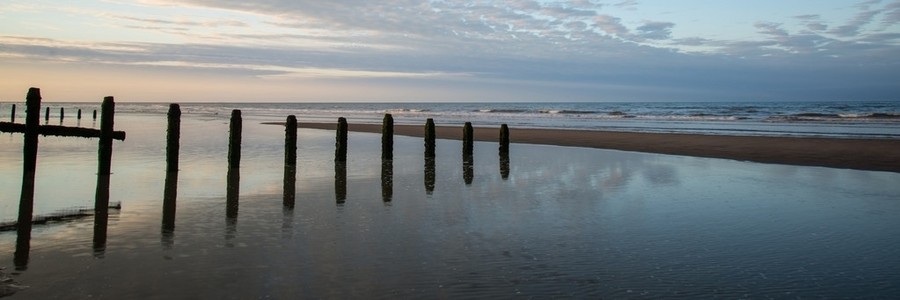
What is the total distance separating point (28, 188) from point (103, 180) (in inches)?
49.9

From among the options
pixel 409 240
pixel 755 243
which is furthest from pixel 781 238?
pixel 409 240

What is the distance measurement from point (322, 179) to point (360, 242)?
18.5ft

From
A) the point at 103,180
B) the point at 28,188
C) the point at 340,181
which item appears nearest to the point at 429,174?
the point at 340,181

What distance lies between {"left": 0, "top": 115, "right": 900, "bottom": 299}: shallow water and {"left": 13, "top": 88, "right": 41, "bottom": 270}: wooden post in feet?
0.37

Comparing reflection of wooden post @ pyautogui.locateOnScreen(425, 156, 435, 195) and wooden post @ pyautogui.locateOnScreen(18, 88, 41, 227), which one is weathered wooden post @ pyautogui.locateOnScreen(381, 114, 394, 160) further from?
wooden post @ pyautogui.locateOnScreen(18, 88, 41, 227)

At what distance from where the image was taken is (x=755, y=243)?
6531 millimetres

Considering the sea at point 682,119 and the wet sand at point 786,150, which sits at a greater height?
the sea at point 682,119

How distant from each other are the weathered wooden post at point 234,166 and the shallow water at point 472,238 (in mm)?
180

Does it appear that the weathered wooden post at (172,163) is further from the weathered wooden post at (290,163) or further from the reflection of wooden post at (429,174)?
the reflection of wooden post at (429,174)

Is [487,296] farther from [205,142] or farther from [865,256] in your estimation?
[205,142]

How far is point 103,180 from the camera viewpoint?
1096 centimetres

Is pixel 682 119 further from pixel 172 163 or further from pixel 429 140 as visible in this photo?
pixel 172 163

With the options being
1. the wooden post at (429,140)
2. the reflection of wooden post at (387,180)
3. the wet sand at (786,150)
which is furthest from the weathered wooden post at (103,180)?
the wet sand at (786,150)

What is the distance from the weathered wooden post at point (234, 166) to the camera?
8.63 metres
